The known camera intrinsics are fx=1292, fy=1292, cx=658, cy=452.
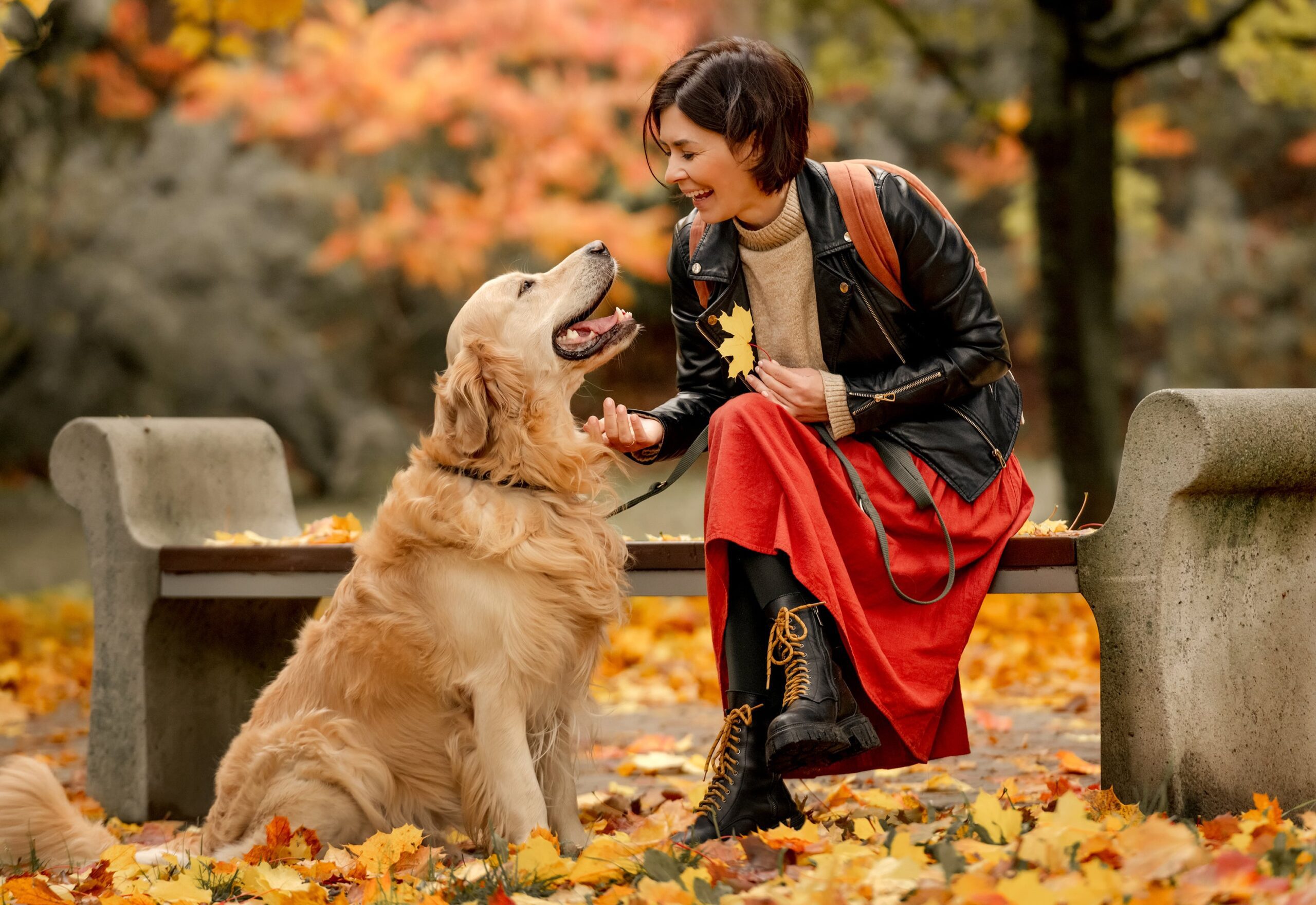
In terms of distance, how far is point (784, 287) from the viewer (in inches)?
123

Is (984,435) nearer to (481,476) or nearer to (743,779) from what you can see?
(743,779)

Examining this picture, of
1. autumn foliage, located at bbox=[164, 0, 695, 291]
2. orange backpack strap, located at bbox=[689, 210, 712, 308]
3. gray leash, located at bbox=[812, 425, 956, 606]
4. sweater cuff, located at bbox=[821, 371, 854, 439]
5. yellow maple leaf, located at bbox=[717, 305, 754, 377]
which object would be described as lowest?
gray leash, located at bbox=[812, 425, 956, 606]

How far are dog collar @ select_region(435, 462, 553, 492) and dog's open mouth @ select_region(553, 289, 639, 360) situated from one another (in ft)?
1.13

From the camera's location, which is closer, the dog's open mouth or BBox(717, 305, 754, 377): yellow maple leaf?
BBox(717, 305, 754, 377): yellow maple leaf

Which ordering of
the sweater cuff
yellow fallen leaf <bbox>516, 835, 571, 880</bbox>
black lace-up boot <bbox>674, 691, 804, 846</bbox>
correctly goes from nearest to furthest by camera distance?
yellow fallen leaf <bbox>516, 835, 571, 880</bbox>
black lace-up boot <bbox>674, 691, 804, 846</bbox>
the sweater cuff

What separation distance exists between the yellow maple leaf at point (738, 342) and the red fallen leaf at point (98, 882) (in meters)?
1.81

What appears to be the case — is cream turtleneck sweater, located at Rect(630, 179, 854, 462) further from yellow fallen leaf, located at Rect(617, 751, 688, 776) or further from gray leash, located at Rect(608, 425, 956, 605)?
yellow fallen leaf, located at Rect(617, 751, 688, 776)

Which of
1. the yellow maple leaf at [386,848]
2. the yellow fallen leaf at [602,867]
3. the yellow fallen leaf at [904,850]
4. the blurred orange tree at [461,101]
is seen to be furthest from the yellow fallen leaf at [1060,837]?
the blurred orange tree at [461,101]

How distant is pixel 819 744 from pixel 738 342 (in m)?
1.02

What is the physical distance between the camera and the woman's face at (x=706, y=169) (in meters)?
2.98

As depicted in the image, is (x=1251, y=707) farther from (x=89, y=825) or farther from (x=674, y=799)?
(x=89, y=825)

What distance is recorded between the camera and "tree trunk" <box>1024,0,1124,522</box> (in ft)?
24.2

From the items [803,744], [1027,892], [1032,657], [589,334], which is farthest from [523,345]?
[1032,657]

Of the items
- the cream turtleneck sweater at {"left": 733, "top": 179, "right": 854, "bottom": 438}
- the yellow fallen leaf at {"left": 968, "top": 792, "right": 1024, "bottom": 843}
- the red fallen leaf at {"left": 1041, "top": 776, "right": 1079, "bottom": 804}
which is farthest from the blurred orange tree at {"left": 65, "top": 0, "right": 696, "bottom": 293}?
the yellow fallen leaf at {"left": 968, "top": 792, "right": 1024, "bottom": 843}
